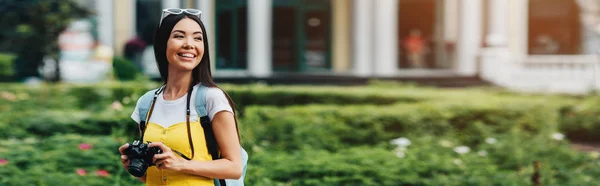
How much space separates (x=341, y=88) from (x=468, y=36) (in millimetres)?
11337

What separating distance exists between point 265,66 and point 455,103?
1305 cm

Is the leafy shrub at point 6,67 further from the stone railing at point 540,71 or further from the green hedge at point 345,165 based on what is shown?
the stone railing at point 540,71

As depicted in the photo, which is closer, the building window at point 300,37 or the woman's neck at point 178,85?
the woman's neck at point 178,85

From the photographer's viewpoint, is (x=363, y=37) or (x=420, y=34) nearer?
(x=363, y=37)

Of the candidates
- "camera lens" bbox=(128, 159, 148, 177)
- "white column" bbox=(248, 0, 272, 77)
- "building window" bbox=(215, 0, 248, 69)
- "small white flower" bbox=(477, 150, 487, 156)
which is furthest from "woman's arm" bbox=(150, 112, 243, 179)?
"building window" bbox=(215, 0, 248, 69)

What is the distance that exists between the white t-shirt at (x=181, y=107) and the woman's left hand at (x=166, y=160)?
0.18 meters

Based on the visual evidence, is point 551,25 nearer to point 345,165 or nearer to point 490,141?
point 490,141

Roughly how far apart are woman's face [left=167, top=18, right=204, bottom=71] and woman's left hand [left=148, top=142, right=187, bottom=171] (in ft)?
1.08

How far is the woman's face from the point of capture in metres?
2.82

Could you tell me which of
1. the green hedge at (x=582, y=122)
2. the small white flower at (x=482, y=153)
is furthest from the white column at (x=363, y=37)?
the small white flower at (x=482, y=153)

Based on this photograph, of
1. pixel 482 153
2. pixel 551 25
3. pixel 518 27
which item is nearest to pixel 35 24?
pixel 482 153

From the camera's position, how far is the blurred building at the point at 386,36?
75.0 ft

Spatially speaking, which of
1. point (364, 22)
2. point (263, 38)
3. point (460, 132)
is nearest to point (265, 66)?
point (263, 38)

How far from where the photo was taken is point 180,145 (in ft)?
9.12
